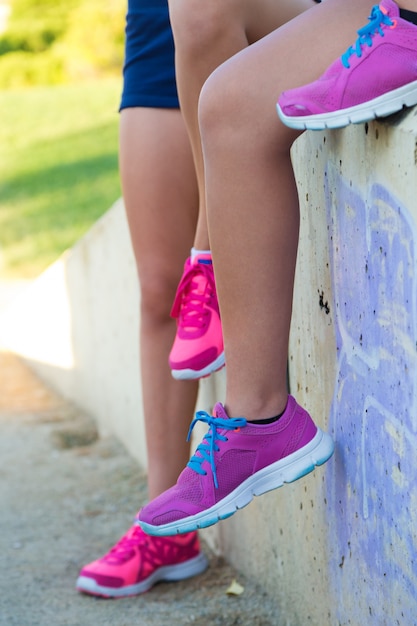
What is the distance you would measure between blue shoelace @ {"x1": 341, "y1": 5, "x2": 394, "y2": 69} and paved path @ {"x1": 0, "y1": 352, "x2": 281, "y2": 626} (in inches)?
56.0

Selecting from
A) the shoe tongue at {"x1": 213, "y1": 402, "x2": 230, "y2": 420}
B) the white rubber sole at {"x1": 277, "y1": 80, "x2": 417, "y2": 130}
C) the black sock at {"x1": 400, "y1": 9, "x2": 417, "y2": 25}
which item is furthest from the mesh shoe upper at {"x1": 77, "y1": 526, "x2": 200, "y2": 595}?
the black sock at {"x1": 400, "y1": 9, "x2": 417, "y2": 25}

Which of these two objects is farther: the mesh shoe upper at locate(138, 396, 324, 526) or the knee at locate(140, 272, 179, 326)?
the knee at locate(140, 272, 179, 326)

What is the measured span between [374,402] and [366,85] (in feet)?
1.81

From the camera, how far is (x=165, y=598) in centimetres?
257

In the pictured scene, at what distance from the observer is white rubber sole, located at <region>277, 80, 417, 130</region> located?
148 centimetres

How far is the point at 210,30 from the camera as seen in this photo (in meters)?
1.84

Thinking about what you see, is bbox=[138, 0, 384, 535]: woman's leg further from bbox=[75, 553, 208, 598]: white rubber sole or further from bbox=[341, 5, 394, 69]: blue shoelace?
bbox=[75, 553, 208, 598]: white rubber sole

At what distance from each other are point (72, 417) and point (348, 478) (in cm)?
299

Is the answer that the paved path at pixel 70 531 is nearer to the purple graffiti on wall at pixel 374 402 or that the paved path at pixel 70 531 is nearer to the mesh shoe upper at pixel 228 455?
the purple graffiti on wall at pixel 374 402

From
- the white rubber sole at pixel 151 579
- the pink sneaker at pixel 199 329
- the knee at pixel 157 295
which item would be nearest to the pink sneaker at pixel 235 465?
the pink sneaker at pixel 199 329

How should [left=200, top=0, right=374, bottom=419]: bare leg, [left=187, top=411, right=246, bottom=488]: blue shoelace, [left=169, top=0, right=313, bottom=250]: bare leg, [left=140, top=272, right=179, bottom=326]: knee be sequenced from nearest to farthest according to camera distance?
[left=200, top=0, right=374, bottom=419]: bare leg → [left=187, top=411, right=246, bottom=488]: blue shoelace → [left=169, top=0, right=313, bottom=250]: bare leg → [left=140, top=272, right=179, bottom=326]: knee

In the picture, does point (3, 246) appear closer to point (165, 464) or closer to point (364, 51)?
point (165, 464)

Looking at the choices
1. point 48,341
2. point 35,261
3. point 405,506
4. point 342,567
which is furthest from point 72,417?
point 35,261

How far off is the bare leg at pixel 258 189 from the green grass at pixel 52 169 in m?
6.70
